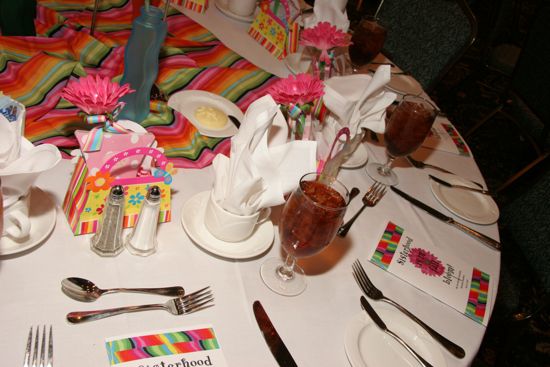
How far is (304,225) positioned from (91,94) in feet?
1.34

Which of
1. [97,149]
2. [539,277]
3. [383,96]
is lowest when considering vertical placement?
[539,277]

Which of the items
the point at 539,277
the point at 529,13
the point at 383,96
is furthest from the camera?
the point at 529,13

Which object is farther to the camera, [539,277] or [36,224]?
[539,277]

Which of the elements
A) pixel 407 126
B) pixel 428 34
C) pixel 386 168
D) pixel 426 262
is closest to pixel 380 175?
pixel 386 168

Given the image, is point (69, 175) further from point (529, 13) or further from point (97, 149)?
point (529, 13)

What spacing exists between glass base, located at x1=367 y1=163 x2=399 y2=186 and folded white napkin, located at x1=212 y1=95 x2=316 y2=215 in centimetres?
46

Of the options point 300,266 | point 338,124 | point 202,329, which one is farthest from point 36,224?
point 338,124

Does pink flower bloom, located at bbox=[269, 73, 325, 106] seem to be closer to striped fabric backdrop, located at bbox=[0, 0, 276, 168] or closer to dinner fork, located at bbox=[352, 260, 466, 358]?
striped fabric backdrop, located at bbox=[0, 0, 276, 168]

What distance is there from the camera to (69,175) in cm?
90

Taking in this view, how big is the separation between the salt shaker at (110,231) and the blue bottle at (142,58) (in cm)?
40

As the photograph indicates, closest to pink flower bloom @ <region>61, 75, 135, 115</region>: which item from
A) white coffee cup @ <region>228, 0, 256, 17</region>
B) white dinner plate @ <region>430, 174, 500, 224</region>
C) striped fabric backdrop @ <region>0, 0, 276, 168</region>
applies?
striped fabric backdrop @ <region>0, 0, 276, 168</region>

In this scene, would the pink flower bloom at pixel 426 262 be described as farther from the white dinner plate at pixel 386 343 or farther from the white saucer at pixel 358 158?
the white saucer at pixel 358 158

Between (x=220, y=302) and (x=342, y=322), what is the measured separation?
22 centimetres

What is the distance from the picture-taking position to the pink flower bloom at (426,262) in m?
0.99
